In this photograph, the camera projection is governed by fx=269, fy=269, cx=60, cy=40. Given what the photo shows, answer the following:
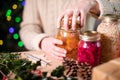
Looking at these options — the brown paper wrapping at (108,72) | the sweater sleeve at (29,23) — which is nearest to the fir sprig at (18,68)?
the brown paper wrapping at (108,72)

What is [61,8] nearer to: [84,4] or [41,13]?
[41,13]

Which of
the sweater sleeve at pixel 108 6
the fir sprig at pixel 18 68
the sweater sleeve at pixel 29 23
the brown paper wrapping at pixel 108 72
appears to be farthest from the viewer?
the sweater sleeve at pixel 29 23

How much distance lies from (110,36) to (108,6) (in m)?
0.26

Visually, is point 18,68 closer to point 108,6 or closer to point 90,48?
point 90,48

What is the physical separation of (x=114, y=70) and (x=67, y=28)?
0.28 meters

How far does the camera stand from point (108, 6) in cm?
103

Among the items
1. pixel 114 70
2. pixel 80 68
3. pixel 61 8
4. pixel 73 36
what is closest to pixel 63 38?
pixel 73 36

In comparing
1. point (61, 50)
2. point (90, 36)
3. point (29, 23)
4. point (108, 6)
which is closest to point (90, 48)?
point (90, 36)

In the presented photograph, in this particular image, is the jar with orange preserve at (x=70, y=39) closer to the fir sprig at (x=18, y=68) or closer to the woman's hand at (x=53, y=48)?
the woman's hand at (x=53, y=48)

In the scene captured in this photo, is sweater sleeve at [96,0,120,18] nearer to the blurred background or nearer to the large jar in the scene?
the large jar

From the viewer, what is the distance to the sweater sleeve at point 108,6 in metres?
1.02

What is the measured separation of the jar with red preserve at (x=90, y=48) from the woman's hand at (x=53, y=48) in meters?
0.09

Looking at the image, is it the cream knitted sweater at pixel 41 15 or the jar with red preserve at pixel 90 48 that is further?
the cream knitted sweater at pixel 41 15

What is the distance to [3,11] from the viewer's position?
1.25 metres
